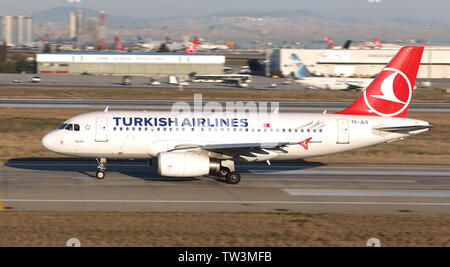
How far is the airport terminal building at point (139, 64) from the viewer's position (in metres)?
134

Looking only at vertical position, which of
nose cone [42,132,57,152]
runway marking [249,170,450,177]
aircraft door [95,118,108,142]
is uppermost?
aircraft door [95,118,108,142]

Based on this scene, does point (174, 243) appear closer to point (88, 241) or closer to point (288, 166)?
point (88, 241)

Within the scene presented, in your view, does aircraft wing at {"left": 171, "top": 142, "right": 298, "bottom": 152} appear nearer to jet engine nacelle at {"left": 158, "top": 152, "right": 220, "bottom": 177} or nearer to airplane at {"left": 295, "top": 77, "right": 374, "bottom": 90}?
jet engine nacelle at {"left": 158, "top": 152, "right": 220, "bottom": 177}

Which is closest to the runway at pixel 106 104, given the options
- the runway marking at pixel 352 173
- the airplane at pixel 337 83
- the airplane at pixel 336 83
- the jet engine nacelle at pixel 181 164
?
the runway marking at pixel 352 173

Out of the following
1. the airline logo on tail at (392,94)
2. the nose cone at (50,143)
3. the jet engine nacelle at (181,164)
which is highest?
the airline logo on tail at (392,94)

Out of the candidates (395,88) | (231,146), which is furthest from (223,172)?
(395,88)

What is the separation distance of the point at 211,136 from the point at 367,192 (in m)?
9.01

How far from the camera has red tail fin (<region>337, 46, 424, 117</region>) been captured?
1289 inches

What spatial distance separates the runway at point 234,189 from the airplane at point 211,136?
139 cm

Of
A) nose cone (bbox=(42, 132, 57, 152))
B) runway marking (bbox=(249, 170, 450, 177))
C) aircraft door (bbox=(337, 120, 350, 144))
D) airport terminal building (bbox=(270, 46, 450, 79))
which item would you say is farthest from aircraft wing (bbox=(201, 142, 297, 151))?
airport terminal building (bbox=(270, 46, 450, 79))

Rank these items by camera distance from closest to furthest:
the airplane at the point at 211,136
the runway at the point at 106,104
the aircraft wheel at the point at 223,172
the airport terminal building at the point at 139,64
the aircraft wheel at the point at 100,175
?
the airplane at the point at 211,136 → the aircraft wheel at the point at 100,175 → the aircraft wheel at the point at 223,172 → the runway at the point at 106,104 → the airport terminal building at the point at 139,64

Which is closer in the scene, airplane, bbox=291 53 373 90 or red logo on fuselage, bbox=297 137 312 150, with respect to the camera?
red logo on fuselage, bbox=297 137 312 150

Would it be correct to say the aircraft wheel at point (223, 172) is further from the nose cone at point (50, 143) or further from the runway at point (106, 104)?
the runway at point (106, 104)

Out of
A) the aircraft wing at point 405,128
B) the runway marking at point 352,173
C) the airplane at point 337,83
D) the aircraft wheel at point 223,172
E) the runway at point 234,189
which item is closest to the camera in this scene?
the runway at point 234,189
